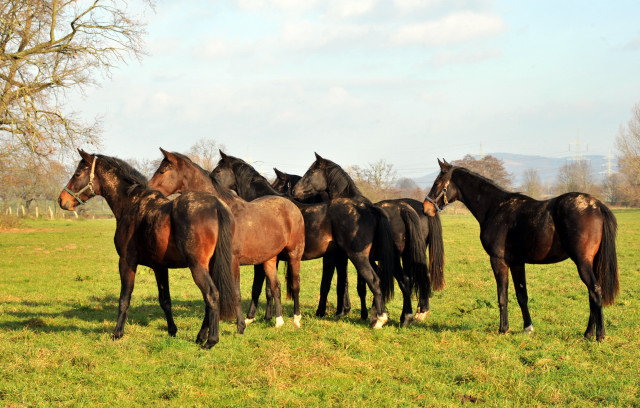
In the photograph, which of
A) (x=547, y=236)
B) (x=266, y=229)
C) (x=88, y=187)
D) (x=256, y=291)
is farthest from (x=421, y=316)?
(x=88, y=187)

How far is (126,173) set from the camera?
710cm

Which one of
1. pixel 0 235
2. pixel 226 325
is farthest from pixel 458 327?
pixel 0 235

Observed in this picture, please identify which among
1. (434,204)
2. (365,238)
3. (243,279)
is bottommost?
(243,279)

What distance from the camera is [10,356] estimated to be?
566 cm

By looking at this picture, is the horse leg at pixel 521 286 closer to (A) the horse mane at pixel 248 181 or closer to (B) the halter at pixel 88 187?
(A) the horse mane at pixel 248 181

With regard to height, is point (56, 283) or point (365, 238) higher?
point (365, 238)

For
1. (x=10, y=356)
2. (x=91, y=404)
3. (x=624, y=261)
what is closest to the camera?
(x=91, y=404)

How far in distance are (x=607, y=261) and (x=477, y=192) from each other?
6.44 ft

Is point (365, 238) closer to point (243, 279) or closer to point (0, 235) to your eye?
point (243, 279)

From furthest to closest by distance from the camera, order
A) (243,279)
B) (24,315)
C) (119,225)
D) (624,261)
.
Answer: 1. (624,261)
2. (243,279)
3. (24,315)
4. (119,225)

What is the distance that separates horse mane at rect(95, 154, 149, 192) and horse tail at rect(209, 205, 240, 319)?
59.6 inches

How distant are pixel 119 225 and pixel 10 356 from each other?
1.97m

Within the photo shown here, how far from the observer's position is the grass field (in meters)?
4.70

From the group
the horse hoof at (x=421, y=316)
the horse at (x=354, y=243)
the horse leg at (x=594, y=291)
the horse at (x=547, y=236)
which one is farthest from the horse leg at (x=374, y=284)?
the horse leg at (x=594, y=291)
